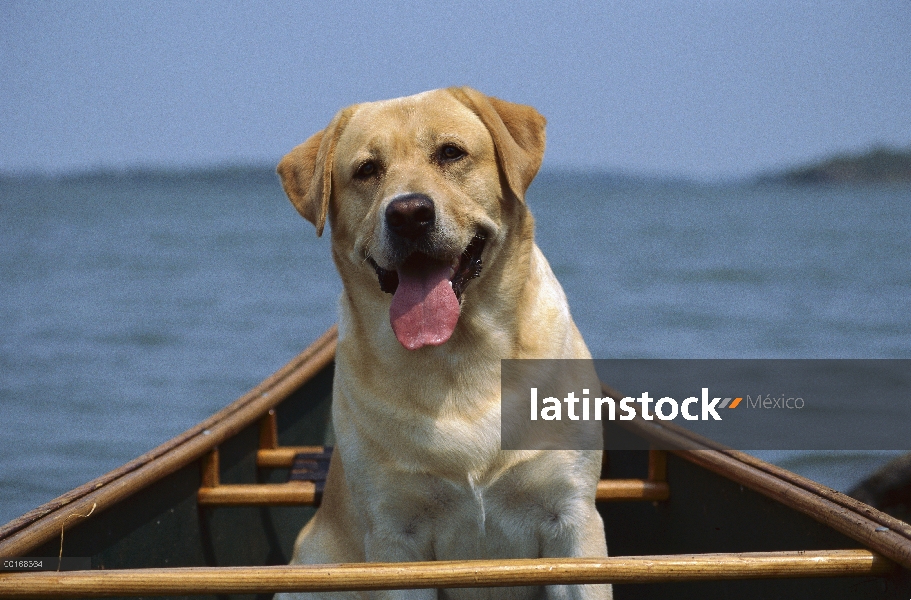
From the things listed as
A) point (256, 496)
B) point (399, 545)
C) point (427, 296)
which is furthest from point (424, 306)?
point (256, 496)

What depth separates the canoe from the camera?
2.41m

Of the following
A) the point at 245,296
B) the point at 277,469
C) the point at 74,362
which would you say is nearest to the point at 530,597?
the point at 277,469

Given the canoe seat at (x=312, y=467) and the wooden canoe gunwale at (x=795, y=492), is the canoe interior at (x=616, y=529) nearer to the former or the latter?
the wooden canoe gunwale at (x=795, y=492)

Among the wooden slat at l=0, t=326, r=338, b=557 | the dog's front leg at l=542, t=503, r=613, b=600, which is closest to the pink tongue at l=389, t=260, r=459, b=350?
the dog's front leg at l=542, t=503, r=613, b=600

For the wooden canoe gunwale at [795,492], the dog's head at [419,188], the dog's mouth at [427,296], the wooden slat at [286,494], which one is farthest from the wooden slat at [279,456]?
the dog's mouth at [427,296]

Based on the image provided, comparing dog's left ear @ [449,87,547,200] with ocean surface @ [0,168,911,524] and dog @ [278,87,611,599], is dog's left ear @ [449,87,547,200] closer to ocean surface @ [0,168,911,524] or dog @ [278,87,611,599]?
dog @ [278,87,611,599]

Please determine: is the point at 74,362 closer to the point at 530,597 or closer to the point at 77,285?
the point at 77,285

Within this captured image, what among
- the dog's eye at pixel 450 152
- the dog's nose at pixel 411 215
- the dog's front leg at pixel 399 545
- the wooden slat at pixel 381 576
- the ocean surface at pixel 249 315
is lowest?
the wooden slat at pixel 381 576

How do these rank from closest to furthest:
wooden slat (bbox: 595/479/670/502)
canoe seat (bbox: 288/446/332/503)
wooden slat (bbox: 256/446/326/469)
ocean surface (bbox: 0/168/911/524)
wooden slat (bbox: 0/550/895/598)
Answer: wooden slat (bbox: 0/550/895/598) → wooden slat (bbox: 595/479/670/502) → canoe seat (bbox: 288/446/332/503) → wooden slat (bbox: 256/446/326/469) → ocean surface (bbox: 0/168/911/524)

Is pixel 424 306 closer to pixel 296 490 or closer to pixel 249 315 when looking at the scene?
pixel 296 490

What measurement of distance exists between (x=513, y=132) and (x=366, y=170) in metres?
0.50

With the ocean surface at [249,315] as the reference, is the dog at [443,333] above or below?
below

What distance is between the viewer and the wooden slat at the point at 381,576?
2381mm

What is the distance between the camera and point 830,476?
37.9ft
